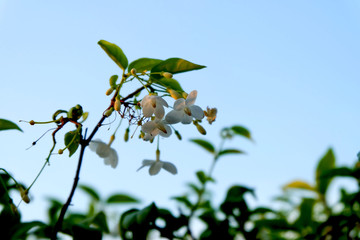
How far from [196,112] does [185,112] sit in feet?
0.15

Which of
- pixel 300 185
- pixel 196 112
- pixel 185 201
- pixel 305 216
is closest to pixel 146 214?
pixel 196 112

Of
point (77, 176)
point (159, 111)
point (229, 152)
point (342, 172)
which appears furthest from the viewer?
point (229, 152)

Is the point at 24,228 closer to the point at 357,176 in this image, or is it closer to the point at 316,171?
the point at 357,176

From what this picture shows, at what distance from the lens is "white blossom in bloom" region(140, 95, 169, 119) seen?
1.03m

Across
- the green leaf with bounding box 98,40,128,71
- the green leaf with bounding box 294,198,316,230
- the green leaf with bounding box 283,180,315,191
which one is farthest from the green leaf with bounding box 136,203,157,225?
the green leaf with bounding box 283,180,315,191

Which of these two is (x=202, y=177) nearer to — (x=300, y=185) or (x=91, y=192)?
(x=91, y=192)

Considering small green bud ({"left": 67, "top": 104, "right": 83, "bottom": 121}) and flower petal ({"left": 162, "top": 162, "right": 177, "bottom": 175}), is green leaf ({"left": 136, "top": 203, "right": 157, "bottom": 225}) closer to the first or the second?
flower petal ({"left": 162, "top": 162, "right": 177, "bottom": 175})

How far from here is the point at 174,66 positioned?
114 cm

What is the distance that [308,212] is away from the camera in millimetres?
1957

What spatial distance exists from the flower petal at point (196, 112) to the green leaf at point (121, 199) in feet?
3.14

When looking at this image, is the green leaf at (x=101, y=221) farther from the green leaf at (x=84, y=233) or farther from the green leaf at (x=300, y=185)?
the green leaf at (x=300, y=185)

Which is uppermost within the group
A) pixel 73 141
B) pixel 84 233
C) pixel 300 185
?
pixel 300 185

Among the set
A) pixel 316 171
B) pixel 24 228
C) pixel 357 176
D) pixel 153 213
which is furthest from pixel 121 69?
pixel 316 171

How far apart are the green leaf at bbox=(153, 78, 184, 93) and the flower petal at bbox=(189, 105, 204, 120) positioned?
3.9 inches
